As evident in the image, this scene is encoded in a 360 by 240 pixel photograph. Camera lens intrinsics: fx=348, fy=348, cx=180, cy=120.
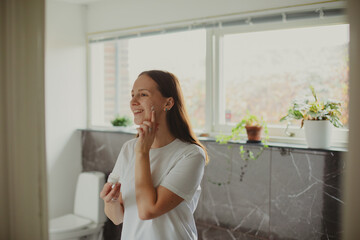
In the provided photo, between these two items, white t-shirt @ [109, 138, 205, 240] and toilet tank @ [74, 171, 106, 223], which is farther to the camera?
toilet tank @ [74, 171, 106, 223]

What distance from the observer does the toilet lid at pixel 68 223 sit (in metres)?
2.17

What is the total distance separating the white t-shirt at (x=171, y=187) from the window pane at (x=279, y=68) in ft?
3.43

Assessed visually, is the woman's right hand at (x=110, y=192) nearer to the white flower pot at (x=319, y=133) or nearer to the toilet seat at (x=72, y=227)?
the white flower pot at (x=319, y=133)

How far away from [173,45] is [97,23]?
0.69 metres

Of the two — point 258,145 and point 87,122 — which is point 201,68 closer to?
point 258,145

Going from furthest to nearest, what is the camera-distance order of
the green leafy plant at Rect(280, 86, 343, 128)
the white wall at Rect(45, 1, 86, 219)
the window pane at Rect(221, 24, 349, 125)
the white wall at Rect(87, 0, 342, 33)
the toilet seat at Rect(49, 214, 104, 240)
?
the white wall at Rect(45, 1, 86, 219)
the toilet seat at Rect(49, 214, 104, 240)
the white wall at Rect(87, 0, 342, 33)
the window pane at Rect(221, 24, 349, 125)
the green leafy plant at Rect(280, 86, 343, 128)

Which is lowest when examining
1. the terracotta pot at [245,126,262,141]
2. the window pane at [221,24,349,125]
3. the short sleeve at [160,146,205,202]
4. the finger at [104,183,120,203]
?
the finger at [104,183,120,203]

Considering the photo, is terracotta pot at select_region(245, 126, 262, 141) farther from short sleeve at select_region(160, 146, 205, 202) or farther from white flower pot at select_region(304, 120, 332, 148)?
short sleeve at select_region(160, 146, 205, 202)

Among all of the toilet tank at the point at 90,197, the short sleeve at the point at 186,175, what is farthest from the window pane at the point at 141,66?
the short sleeve at the point at 186,175

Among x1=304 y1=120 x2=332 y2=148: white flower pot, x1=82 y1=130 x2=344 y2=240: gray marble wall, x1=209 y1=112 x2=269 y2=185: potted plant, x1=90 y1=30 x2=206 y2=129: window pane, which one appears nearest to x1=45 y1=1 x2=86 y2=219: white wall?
x1=90 y1=30 x2=206 y2=129: window pane

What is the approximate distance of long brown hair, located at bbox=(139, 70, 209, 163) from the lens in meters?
1.09

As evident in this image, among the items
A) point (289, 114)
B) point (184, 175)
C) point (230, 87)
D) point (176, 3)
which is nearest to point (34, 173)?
point (184, 175)

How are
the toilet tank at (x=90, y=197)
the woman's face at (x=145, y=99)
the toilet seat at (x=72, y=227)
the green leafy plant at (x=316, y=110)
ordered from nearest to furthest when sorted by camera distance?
the woman's face at (x=145, y=99) → the green leafy plant at (x=316, y=110) → the toilet seat at (x=72, y=227) → the toilet tank at (x=90, y=197)

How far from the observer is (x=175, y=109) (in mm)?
1123
